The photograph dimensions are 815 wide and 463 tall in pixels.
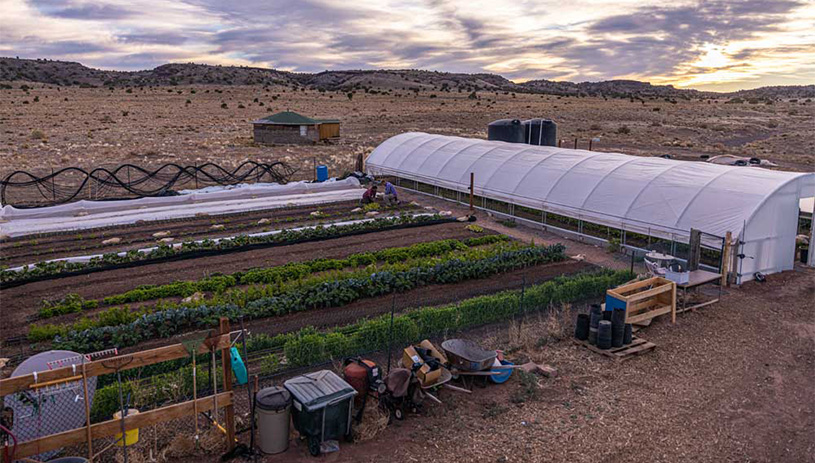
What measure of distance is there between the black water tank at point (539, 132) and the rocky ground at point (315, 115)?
11397 mm

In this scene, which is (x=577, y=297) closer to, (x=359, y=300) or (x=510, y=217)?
(x=359, y=300)

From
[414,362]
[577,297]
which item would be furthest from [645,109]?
[414,362]

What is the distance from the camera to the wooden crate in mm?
13695

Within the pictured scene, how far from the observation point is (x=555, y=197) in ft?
75.0

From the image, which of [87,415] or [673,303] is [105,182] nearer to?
[87,415]

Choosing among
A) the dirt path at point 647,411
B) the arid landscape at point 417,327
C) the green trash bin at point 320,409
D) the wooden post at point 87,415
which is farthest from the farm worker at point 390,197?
the wooden post at point 87,415

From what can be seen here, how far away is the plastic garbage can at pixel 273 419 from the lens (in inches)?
338

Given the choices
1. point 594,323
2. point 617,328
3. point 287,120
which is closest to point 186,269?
point 594,323

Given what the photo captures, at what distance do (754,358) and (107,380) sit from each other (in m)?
13.0

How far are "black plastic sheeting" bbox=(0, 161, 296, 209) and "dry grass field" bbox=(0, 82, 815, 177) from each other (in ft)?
8.85

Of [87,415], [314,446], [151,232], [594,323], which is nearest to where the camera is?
[87,415]

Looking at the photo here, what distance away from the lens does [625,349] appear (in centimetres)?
1265

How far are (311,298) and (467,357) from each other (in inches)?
206

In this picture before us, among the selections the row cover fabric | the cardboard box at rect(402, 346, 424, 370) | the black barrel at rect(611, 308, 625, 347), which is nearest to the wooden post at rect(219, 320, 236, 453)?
the cardboard box at rect(402, 346, 424, 370)
